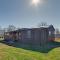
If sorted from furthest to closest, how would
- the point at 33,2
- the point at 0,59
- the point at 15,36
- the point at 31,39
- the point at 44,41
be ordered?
the point at 15,36
the point at 31,39
the point at 44,41
the point at 33,2
the point at 0,59

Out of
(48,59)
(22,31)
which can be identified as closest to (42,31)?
(22,31)

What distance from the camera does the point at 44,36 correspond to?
20750 mm

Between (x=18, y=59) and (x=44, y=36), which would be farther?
(x=44, y=36)

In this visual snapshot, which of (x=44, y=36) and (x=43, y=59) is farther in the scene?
(x=44, y=36)

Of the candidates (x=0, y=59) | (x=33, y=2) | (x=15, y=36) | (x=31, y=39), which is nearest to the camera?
(x=0, y=59)

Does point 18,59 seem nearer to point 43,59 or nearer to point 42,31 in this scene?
point 43,59

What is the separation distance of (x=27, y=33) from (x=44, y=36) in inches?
156

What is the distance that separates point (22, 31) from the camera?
23.8 m

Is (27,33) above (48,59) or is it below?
above

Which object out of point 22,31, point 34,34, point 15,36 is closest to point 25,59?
point 34,34

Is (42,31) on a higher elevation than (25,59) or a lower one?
higher

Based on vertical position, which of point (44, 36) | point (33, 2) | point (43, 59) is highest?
point (33, 2)

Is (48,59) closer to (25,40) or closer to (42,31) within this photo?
(42,31)

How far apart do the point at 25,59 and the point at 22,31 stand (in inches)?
580
